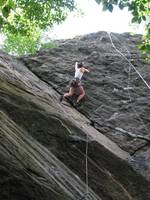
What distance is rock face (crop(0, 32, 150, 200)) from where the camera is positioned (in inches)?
295

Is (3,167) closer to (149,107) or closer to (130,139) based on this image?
(130,139)

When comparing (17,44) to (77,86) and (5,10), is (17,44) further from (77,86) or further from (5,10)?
(5,10)

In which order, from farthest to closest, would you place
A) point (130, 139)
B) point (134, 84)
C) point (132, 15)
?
point (134, 84)
point (130, 139)
point (132, 15)

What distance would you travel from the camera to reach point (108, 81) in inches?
577

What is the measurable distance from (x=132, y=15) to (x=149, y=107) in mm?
5621

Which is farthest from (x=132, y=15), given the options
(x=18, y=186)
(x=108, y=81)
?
(x=108, y=81)

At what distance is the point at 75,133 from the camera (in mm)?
9781

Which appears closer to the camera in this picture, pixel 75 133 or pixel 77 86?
pixel 75 133

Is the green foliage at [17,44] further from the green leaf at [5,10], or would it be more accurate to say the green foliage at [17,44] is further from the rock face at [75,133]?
the green leaf at [5,10]

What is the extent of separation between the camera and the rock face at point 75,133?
7505 mm

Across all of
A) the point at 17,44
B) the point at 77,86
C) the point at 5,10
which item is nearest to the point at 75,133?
the point at 5,10

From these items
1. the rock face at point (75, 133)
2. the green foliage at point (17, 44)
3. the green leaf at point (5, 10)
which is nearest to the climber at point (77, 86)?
the rock face at point (75, 133)

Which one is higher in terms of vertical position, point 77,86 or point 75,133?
point 75,133

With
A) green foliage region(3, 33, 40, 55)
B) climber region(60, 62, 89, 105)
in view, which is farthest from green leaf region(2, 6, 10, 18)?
green foliage region(3, 33, 40, 55)
